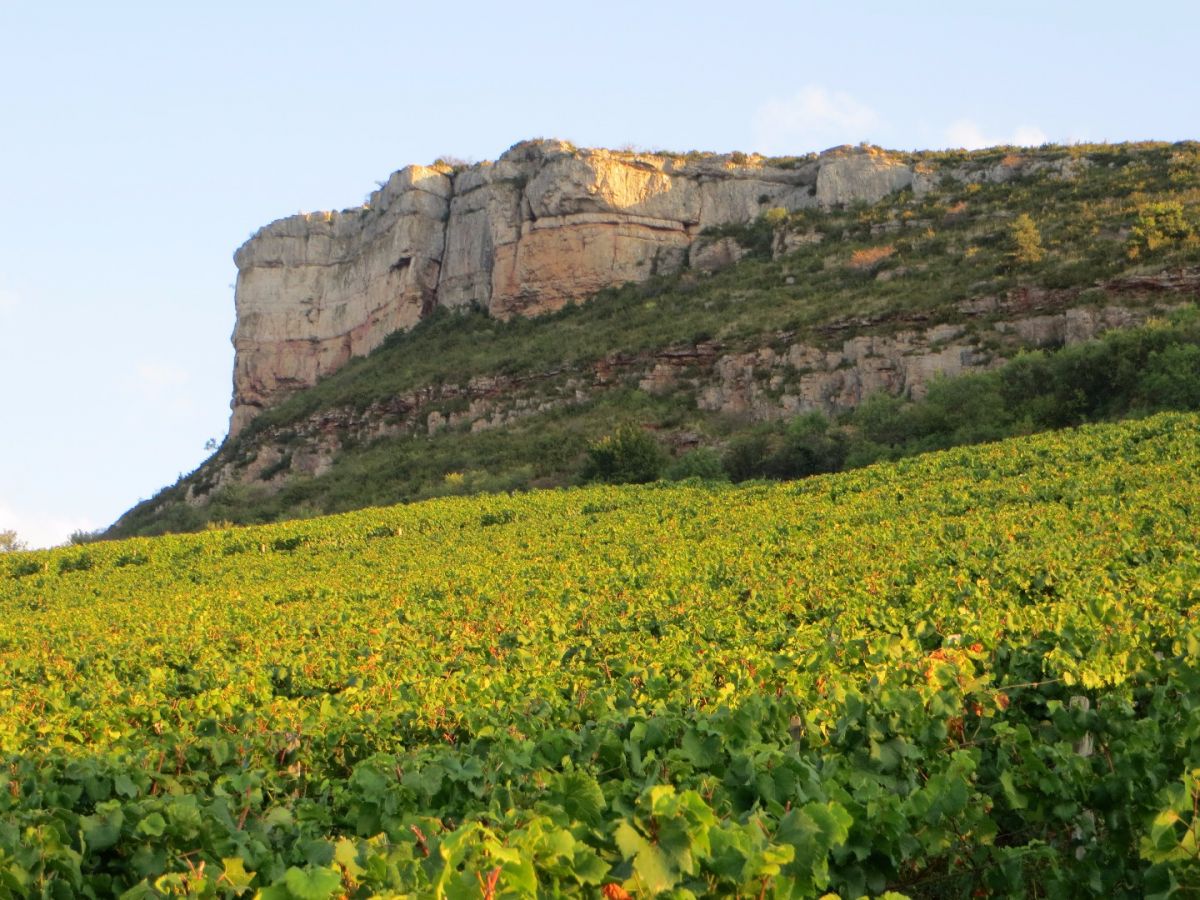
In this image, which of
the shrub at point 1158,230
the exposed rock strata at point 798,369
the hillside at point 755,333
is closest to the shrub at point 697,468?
the hillside at point 755,333

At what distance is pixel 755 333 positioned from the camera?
47.9 m

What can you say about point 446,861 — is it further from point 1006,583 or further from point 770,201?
point 770,201

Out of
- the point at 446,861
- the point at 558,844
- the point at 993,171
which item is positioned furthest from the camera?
the point at 993,171

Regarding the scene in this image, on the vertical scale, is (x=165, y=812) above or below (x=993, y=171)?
below

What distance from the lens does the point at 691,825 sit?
14.5 feet

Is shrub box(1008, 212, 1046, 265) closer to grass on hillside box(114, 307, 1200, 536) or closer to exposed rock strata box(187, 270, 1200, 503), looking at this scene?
exposed rock strata box(187, 270, 1200, 503)

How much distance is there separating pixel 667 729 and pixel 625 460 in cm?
2995

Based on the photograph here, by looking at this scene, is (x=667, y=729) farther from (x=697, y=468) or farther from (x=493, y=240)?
(x=493, y=240)

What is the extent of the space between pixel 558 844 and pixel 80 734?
20.6ft

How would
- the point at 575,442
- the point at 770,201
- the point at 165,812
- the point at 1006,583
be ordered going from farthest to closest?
the point at 770,201, the point at 575,442, the point at 1006,583, the point at 165,812

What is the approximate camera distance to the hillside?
42531 millimetres

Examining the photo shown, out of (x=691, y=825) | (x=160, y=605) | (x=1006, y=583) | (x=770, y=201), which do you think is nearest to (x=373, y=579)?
(x=160, y=605)

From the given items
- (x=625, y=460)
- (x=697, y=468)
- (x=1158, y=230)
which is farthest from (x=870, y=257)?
(x=697, y=468)

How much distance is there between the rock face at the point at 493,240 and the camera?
201 ft
